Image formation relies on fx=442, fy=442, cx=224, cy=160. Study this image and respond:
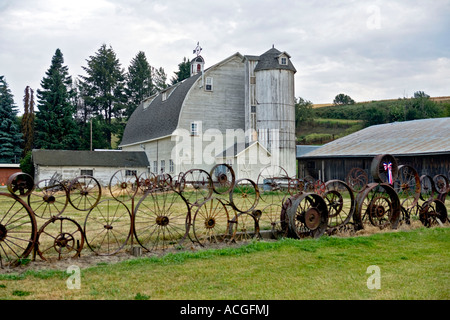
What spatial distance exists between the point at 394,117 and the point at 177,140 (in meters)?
42.9

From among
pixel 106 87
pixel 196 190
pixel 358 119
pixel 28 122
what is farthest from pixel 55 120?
pixel 358 119

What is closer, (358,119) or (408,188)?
(408,188)

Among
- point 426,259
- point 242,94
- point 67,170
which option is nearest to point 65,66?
point 67,170

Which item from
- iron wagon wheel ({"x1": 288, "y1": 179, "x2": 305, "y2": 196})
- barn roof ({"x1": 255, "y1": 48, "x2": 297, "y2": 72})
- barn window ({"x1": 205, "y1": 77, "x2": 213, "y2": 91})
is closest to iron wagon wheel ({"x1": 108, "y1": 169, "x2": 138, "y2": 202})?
iron wagon wheel ({"x1": 288, "y1": 179, "x2": 305, "y2": 196})

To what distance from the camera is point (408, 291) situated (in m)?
5.82

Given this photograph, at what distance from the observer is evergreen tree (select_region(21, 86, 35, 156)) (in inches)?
1928

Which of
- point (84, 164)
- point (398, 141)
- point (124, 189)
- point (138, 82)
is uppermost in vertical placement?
point (138, 82)

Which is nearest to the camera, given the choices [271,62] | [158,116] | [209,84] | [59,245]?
[59,245]

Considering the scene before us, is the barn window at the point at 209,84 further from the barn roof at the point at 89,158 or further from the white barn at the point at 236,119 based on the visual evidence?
the barn roof at the point at 89,158

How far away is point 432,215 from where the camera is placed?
12.0 metres

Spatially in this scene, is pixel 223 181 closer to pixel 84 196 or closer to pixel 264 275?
pixel 264 275

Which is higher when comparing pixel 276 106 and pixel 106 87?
pixel 106 87

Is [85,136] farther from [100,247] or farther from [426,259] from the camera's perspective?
[426,259]

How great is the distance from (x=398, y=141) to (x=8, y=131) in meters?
39.1
